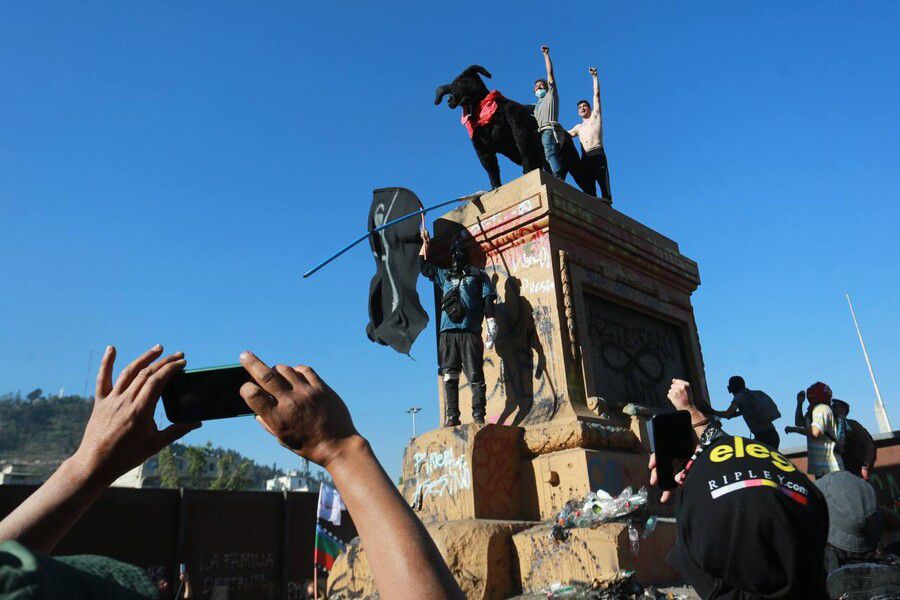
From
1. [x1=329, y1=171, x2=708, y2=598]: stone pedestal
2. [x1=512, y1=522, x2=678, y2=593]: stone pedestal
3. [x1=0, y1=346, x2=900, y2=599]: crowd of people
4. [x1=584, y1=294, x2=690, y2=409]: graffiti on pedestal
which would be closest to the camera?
[x1=0, y1=346, x2=900, y2=599]: crowd of people

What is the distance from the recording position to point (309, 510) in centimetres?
1396

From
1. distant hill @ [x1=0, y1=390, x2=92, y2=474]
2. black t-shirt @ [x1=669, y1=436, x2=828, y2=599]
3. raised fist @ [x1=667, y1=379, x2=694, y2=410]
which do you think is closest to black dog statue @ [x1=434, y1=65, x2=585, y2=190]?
raised fist @ [x1=667, y1=379, x2=694, y2=410]

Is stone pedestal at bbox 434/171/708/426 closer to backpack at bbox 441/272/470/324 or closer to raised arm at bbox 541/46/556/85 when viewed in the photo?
backpack at bbox 441/272/470/324

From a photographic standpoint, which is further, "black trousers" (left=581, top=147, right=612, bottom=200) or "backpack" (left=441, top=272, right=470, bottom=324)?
"black trousers" (left=581, top=147, right=612, bottom=200)

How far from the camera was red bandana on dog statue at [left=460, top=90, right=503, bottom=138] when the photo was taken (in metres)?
7.06

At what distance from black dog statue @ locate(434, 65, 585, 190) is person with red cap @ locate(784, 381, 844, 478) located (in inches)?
146

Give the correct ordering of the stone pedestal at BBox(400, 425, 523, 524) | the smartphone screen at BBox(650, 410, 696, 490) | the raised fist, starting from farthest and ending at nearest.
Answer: the stone pedestal at BBox(400, 425, 523, 524) < the raised fist < the smartphone screen at BBox(650, 410, 696, 490)

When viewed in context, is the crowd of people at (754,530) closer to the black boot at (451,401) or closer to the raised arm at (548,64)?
the black boot at (451,401)

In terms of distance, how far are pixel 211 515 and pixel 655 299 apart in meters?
9.57

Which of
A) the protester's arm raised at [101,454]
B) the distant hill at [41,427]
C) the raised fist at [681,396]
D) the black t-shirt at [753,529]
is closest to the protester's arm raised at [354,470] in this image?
Answer: the protester's arm raised at [101,454]

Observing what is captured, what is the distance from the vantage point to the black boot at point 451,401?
221 inches

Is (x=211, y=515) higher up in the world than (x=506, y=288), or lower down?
lower down

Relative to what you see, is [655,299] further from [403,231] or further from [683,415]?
[683,415]

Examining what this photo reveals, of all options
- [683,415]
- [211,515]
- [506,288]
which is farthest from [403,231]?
[211,515]
